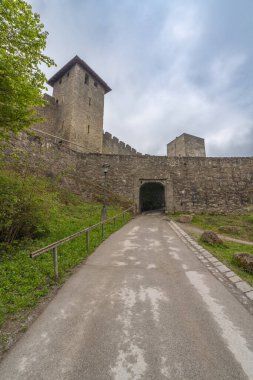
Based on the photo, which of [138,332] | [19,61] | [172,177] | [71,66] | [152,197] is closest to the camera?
[138,332]

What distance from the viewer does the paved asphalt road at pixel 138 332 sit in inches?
72.3

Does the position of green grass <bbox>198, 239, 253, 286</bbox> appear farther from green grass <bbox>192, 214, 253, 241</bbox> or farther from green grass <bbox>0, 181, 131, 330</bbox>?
green grass <bbox>0, 181, 131, 330</bbox>

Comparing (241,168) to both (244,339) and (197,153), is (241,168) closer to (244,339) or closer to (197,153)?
(197,153)

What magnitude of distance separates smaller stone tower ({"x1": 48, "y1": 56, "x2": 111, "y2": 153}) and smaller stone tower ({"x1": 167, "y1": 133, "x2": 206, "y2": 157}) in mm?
14081

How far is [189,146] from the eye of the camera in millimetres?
30016

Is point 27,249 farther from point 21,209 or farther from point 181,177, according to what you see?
point 181,177

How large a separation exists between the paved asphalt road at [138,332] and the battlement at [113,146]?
74.8 ft

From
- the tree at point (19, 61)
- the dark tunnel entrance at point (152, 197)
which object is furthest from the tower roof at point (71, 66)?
the tree at point (19, 61)

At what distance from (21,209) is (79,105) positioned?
19.6 m

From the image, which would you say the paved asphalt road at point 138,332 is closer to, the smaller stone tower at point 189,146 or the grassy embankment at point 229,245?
the grassy embankment at point 229,245

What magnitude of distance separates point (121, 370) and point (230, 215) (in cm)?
1603

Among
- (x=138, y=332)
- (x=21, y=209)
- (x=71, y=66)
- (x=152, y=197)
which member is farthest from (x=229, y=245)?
(x=71, y=66)

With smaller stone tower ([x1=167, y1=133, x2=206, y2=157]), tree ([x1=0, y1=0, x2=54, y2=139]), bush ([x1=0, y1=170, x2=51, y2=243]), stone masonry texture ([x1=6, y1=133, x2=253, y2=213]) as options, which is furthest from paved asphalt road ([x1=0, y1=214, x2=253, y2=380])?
smaller stone tower ([x1=167, y1=133, x2=206, y2=157])

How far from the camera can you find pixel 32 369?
187cm
